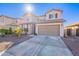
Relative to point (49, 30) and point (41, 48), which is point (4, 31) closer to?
point (41, 48)

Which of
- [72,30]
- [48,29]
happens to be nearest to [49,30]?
[48,29]

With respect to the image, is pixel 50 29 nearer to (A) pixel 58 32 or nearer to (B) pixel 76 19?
(A) pixel 58 32

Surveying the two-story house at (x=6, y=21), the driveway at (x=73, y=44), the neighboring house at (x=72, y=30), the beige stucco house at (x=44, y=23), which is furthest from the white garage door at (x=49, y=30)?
the two-story house at (x=6, y=21)

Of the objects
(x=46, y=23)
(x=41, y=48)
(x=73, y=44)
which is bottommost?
(x=41, y=48)

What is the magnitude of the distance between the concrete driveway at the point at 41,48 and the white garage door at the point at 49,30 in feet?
0.71

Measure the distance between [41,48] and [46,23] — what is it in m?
1.22

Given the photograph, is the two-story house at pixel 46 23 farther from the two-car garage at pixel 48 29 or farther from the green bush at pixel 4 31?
the green bush at pixel 4 31

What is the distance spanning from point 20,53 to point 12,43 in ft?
2.24

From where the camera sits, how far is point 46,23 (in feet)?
20.8

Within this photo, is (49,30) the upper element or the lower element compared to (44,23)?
lower

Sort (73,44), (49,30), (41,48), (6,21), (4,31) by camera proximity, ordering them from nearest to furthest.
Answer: (41,48), (73,44), (4,31), (6,21), (49,30)

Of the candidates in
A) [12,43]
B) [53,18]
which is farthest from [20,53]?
[53,18]

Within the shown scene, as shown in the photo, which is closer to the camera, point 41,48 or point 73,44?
point 41,48

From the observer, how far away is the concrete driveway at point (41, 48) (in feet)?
17.7
